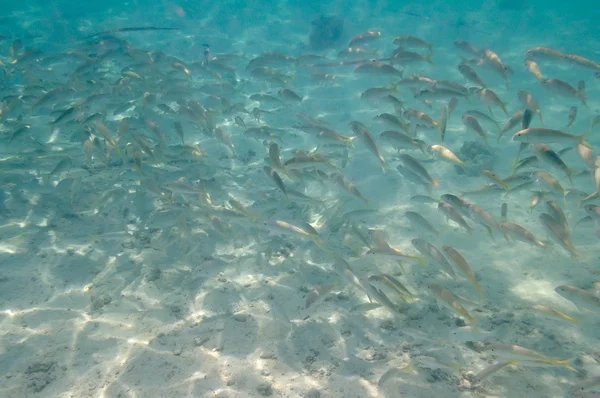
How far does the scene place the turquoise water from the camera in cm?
353

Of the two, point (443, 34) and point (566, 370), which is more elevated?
point (443, 34)

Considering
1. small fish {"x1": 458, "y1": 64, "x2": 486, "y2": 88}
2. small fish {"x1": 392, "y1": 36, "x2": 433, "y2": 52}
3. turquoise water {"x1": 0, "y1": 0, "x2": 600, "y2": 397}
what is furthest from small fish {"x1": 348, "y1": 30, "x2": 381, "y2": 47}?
small fish {"x1": 458, "y1": 64, "x2": 486, "y2": 88}

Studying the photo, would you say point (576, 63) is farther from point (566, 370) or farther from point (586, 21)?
point (586, 21)

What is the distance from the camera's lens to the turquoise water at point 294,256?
3525 millimetres

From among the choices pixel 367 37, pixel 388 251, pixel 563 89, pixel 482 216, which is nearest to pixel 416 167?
pixel 482 216

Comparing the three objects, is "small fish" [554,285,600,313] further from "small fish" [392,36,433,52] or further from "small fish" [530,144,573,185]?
"small fish" [392,36,433,52]

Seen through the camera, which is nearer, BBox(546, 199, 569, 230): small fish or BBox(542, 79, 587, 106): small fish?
BBox(546, 199, 569, 230): small fish

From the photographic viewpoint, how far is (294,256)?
19.1 ft

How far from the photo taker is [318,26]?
63.1ft

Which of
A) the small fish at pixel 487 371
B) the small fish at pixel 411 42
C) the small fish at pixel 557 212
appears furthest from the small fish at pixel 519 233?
the small fish at pixel 411 42

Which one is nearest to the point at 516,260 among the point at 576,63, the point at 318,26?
the point at 576,63

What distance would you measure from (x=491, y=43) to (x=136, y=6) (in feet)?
91.8

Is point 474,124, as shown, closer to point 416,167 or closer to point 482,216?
point 416,167

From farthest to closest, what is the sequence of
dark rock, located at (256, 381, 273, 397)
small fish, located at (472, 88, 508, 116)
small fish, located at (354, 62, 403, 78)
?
small fish, located at (354, 62, 403, 78)
small fish, located at (472, 88, 508, 116)
dark rock, located at (256, 381, 273, 397)
